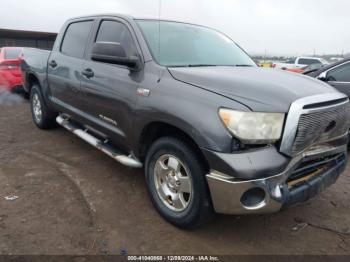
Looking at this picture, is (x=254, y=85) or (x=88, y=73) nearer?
(x=254, y=85)

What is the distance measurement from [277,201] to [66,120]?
347 centimetres

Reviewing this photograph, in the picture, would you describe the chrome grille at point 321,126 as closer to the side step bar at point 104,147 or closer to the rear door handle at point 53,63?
the side step bar at point 104,147

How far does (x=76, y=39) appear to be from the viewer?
4773 mm

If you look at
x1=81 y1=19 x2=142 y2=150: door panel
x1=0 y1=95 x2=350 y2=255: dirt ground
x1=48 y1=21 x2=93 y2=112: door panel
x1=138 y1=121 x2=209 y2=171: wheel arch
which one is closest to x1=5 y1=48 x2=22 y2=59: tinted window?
x1=48 y1=21 x2=93 y2=112: door panel

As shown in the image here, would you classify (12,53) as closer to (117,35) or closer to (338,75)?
(117,35)

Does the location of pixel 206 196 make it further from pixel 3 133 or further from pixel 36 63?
pixel 3 133

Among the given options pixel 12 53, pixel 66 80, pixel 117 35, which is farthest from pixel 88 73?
pixel 12 53

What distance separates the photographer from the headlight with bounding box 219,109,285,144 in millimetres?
2529

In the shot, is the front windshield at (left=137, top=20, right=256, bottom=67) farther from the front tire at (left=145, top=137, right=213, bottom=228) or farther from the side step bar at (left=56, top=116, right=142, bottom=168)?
the side step bar at (left=56, top=116, right=142, bottom=168)

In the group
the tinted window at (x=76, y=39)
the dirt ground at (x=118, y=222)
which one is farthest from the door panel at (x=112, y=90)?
the dirt ground at (x=118, y=222)

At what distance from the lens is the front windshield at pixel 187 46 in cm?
347

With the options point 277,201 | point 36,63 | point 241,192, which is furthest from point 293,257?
point 36,63

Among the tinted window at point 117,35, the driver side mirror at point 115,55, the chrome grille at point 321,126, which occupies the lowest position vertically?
the chrome grille at point 321,126

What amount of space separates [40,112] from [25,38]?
20.4 m
